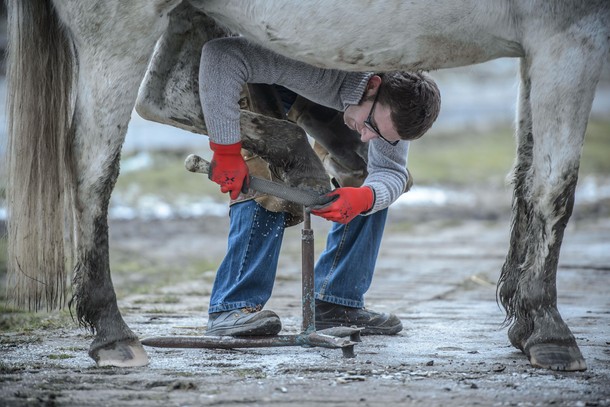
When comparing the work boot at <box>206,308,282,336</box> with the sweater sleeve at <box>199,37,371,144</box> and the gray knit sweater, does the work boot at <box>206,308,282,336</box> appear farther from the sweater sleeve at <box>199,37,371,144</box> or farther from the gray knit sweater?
the sweater sleeve at <box>199,37,371,144</box>

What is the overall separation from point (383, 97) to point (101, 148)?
3.80 feet

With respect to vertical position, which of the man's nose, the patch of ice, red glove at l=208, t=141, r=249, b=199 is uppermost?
the patch of ice

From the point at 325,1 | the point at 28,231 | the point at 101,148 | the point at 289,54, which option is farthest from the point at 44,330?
the point at 325,1

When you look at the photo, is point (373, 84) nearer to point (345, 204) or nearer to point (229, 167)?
point (345, 204)

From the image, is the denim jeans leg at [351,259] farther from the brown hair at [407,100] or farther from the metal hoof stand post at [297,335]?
the brown hair at [407,100]

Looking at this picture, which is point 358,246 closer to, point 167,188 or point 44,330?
point 44,330

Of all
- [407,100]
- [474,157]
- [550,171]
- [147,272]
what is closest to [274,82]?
[407,100]

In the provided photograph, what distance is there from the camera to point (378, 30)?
10.8ft

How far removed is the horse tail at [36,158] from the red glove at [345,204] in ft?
3.40

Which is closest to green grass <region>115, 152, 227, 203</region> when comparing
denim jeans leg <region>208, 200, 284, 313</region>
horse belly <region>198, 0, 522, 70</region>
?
denim jeans leg <region>208, 200, 284, 313</region>

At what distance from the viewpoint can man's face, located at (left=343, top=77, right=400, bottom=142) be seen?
3.69 m

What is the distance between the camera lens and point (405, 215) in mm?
9336

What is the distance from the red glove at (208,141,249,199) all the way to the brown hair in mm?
650

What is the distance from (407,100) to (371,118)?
164mm
